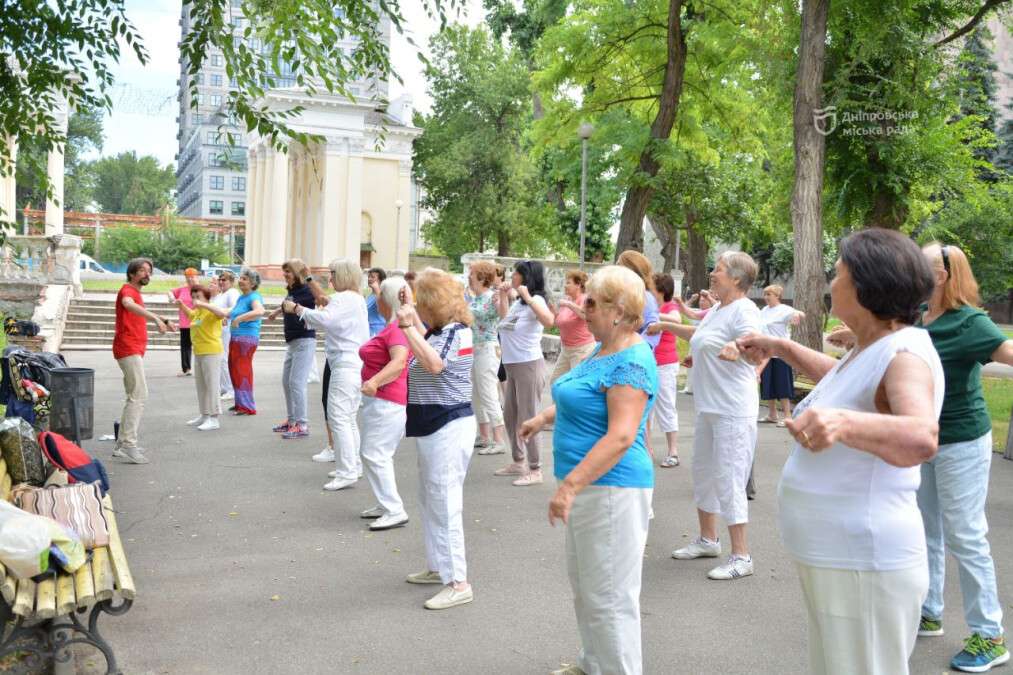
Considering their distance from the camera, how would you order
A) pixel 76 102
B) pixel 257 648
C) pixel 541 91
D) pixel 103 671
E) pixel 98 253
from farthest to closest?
1. pixel 98 253
2. pixel 541 91
3. pixel 76 102
4. pixel 257 648
5. pixel 103 671

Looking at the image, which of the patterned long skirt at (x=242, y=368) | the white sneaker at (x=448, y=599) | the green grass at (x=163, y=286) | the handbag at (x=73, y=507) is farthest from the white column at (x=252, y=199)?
the white sneaker at (x=448, y=599)

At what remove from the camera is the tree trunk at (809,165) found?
1673cm

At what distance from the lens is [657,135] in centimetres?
2258

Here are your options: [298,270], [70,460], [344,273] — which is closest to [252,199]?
[298,270]

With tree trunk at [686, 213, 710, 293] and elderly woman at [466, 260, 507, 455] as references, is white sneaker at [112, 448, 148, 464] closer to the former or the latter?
elderly woman at [466, 260, 507, 455]

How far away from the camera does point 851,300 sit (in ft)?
9.25

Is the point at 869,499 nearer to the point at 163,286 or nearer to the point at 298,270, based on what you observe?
the point at 298,270

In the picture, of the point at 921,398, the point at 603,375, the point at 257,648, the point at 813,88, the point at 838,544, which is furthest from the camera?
the point at 813,88

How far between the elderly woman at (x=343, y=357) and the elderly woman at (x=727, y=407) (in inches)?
139

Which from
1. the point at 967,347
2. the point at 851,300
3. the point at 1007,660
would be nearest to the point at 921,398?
the point at 851,300

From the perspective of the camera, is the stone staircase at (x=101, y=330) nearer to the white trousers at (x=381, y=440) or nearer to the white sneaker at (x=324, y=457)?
the white sneaker at (x=324, y=457)

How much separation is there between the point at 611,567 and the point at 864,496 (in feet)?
4.37

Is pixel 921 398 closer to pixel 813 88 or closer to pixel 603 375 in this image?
pixel 603 375

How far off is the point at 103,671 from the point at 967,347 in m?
4.33
